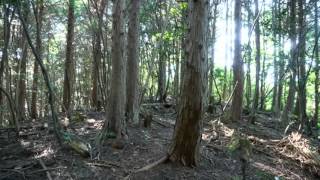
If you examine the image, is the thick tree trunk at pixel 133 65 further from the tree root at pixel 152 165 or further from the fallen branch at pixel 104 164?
the fallen branch at pixel 104 164

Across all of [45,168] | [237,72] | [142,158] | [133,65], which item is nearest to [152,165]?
[142,158]

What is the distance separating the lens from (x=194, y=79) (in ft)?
21.0

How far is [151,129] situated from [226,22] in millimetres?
15856

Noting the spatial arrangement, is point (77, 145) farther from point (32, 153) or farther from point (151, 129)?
point (151, 129)

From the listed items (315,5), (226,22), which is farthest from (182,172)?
(226,22)

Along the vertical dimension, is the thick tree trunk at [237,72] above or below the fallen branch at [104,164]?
above

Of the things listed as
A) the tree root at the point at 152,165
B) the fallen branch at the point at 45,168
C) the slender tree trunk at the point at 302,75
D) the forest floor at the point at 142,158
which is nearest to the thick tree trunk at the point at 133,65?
the forest floor at the point at 142,158

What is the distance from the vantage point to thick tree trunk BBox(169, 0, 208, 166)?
639cm

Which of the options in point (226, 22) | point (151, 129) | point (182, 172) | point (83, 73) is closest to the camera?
point (182, 172)

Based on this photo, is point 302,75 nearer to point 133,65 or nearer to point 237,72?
point 237,72

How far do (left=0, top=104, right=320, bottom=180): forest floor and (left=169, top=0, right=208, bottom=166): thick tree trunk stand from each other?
717 millimetres

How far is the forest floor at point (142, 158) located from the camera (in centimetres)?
618

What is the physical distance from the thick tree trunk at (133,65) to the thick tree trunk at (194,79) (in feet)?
11.4

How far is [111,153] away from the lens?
7.11 metres
